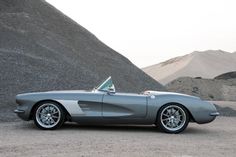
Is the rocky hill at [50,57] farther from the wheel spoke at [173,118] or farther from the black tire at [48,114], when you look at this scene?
the wheel spoke at [173,118]

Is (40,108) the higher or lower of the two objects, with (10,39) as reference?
lower

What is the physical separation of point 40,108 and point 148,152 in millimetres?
2973

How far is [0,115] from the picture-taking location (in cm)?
1159

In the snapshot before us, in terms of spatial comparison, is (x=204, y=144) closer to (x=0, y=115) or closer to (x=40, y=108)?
(x=40, y=108)

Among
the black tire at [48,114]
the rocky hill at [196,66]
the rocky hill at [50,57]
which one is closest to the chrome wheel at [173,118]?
the black tire at [48,114]

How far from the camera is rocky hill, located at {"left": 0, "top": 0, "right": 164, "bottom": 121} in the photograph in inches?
601

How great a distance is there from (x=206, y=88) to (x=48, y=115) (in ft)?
78.1

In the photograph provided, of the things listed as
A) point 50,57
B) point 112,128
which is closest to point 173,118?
point 112,128

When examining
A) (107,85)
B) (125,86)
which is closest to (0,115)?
(107,85)

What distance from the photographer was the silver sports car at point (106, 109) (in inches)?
369

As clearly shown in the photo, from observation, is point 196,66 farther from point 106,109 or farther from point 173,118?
point 106,109

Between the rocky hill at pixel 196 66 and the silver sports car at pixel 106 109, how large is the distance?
5691cm

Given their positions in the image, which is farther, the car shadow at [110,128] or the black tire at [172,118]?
the car shadow at [110,128]

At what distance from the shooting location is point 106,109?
9.47 meters
